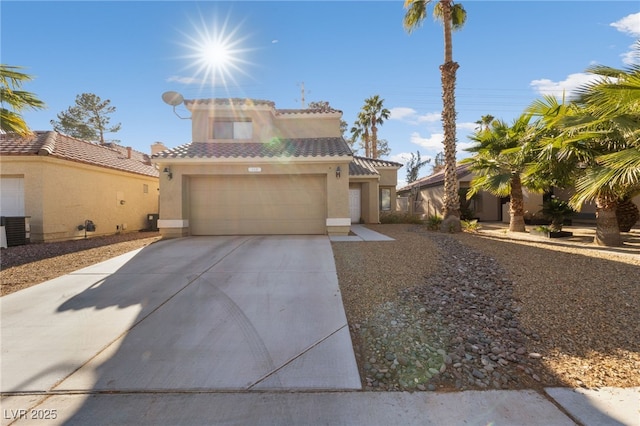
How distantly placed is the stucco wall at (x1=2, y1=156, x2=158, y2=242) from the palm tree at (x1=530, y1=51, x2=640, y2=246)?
16.7m

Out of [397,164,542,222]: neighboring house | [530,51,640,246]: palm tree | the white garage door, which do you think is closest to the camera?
[530,51,640,246]: palm tree

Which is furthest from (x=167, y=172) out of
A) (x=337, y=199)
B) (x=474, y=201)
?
(x=474, y=201)

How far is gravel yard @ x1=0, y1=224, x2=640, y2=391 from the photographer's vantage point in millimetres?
3104

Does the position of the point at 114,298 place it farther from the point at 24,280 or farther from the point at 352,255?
the point at 352,255

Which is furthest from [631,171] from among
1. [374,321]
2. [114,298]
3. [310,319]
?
[114,298]

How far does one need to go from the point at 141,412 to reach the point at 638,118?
10606 millimetres

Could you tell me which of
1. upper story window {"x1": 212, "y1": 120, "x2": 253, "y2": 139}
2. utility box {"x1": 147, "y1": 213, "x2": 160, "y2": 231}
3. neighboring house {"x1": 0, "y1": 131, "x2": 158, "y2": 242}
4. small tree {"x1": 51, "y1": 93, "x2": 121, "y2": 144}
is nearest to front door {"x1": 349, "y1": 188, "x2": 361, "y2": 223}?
upper story window {"x1": 212, "y1": 120, "x2": 253, "y2": 139}

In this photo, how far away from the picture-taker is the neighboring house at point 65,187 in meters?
10.7

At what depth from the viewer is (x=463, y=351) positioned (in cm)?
344

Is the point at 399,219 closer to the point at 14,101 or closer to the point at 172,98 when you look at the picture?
the point at 172,98

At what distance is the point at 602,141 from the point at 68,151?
18.6m

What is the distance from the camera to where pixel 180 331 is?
3.93m

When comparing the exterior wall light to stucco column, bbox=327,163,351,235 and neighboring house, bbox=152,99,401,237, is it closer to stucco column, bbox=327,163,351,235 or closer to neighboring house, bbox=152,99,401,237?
neighboring house, bbox=152,99,401,237

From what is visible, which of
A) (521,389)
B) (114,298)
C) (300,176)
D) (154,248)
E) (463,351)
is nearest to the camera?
(521,389)
